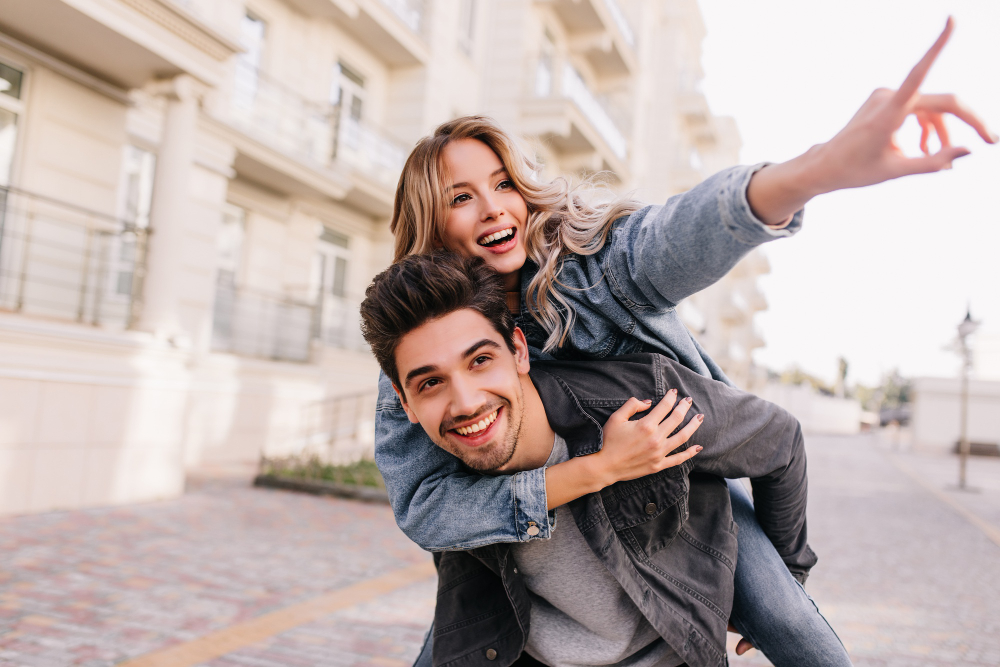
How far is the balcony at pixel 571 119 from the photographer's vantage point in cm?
1739

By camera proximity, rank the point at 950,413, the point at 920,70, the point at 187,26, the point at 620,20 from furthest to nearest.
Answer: the point at 950,413, the point at 620,20, the point at 187,26, the point at 920,70

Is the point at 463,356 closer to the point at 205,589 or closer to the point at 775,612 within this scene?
the point at 775,612

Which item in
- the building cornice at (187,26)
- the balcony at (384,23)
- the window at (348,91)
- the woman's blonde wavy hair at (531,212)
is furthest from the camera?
the window at (348,91)

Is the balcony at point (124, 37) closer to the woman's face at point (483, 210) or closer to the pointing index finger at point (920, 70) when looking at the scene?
the woman's face at point (483, 210)

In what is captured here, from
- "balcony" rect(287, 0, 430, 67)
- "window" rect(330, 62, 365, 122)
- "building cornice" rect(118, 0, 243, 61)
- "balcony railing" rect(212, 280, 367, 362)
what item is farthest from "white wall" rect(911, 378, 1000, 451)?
"building cornice" rect(118, 0, 243, 61)

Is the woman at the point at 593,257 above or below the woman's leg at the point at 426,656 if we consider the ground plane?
above

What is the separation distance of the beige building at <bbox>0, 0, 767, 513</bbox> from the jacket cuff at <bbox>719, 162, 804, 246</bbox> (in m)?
1.49

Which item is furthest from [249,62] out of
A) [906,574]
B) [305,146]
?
[906,574]

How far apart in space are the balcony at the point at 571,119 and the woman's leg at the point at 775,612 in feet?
48.4

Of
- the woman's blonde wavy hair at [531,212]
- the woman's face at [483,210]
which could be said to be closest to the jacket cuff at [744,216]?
the woman's blonde wavy hair at [531,212]

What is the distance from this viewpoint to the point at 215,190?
35.1ft

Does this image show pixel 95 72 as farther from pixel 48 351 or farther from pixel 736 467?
pixel 736 467

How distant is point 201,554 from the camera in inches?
229

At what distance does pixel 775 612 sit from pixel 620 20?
21497mm
